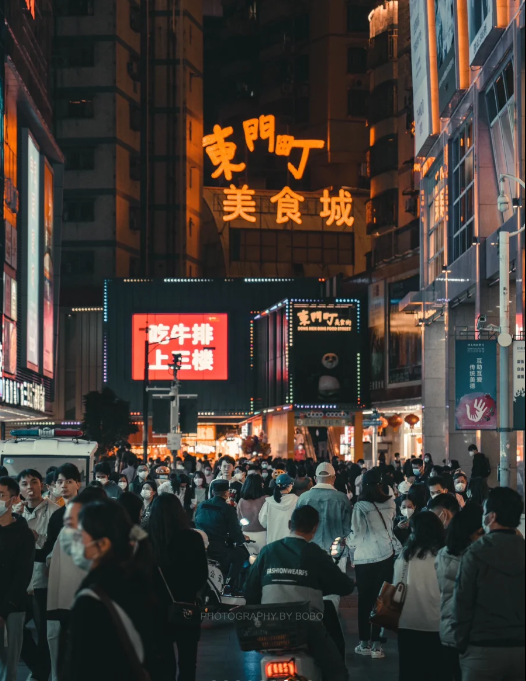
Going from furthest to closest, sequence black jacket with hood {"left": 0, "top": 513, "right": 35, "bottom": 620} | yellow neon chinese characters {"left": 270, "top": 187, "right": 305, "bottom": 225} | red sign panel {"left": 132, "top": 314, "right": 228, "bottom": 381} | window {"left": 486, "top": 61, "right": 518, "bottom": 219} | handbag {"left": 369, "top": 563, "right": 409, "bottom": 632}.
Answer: yellow neon chinese characters {"left": 270, "top": 187, "right": 305, "bottom": 225}, red sign panel {"left": 132, "top": 314, "right": 228, "bottom": 381}, window {"left": 486, "top": 61, "right": 518, "bottom": 219}, black jacket with hood {"left": 0, "top": 513, "right": 35, "bottom": 620}, handbag {"left": 369, "top": 563, "right": 409, "bottom": 632}

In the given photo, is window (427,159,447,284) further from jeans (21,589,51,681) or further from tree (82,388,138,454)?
jeans (21,589,51,681)

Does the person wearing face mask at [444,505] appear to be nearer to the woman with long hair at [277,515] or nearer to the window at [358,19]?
the woman with long hair at [277,515]

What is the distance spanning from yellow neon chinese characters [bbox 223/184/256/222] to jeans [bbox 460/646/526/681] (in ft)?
218

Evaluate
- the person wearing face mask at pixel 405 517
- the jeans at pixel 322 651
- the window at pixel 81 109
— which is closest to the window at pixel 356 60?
the window at pixel 81 109

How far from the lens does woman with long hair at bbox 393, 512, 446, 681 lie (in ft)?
27.0

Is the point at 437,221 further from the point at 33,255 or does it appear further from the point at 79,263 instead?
the point at 79,263

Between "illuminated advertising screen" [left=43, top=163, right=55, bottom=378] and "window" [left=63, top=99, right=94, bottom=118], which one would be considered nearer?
"illuminated advertising screen" [left=43, top=163, right=55, bottom=378]

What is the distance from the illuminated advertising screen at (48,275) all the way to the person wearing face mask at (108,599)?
4186 cm

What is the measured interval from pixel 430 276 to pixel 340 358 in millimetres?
16434

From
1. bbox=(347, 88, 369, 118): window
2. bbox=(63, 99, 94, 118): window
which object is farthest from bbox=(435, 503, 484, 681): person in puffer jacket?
bbox=(347, 88, 369, 118): window

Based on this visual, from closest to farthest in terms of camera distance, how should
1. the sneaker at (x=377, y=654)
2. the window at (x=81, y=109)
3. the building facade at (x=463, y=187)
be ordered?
the sneaker at (x=377, y=654), the building facade at (x=463, y=187), the window at (x=81, y=109)

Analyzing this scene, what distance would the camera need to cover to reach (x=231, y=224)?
74.0 metres

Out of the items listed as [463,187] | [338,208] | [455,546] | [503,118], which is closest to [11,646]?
[455,546]

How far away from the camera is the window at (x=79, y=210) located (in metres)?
68.6
